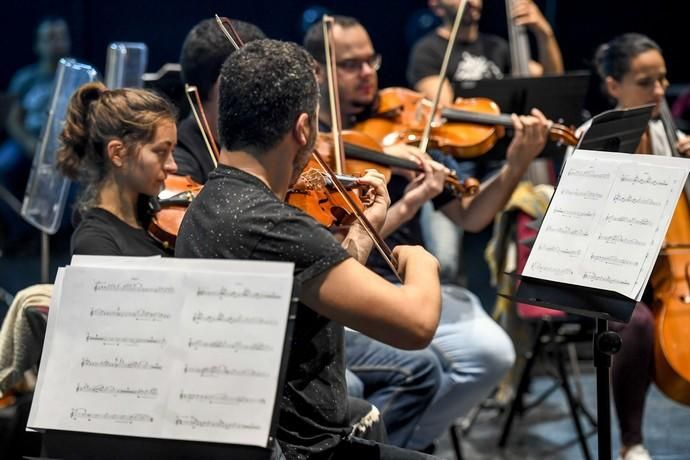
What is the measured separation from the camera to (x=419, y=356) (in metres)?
2.80

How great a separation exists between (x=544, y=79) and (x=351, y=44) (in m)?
0.61

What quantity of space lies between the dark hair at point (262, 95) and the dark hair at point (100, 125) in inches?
26.5

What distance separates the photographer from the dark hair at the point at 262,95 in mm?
1793

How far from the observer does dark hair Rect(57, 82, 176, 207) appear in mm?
2469

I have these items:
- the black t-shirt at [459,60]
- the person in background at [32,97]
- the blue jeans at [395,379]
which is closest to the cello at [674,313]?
the blue jeans at [395,379]

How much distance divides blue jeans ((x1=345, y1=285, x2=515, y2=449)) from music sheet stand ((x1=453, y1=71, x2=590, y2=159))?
653 mm

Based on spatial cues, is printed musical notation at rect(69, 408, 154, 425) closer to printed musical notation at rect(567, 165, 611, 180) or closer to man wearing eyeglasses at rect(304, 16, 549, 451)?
printed musical notation at rect(567, 165, 611, 180)

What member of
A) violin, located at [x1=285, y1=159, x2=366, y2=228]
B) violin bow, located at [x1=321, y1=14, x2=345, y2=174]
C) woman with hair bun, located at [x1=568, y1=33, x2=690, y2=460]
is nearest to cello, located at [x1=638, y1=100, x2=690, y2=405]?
woman with hair bun, located at [x1=568, y1=33, x2=690, y2=460]

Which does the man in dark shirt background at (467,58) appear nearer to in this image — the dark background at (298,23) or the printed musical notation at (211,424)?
the dark background at (298,23)

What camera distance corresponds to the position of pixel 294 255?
174 cm

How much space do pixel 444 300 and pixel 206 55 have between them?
37.3 inches

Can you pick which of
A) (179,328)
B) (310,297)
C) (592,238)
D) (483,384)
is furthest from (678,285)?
(179,328)

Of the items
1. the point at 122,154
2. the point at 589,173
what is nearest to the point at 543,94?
the point at 589,173

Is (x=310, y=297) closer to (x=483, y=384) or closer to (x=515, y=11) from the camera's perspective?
(x=483, y=384)
